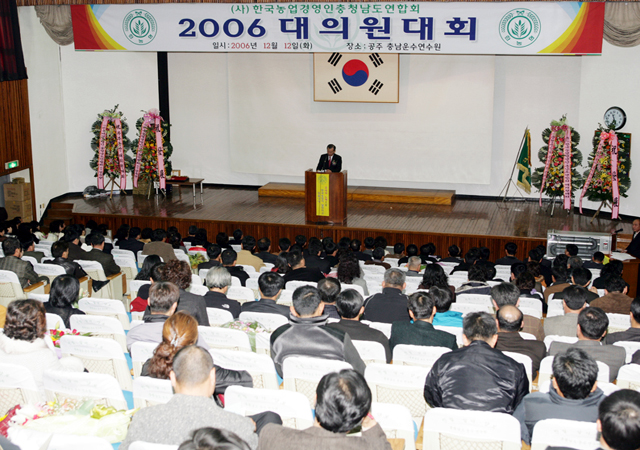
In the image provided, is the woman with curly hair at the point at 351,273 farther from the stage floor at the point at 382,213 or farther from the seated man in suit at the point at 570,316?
the stage floor at the point at 382,213

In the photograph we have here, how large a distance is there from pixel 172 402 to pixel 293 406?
66 centimetres

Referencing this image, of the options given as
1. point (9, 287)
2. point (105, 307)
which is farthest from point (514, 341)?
point (9, 287)

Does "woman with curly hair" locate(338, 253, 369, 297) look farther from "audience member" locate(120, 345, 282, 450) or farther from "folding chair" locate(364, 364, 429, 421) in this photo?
"audience member" locate(120, 345, 282, 450)

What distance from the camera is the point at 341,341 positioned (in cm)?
392

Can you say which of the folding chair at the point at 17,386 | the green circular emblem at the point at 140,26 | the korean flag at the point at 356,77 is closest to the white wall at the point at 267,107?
the korean flag at the point at 356,77

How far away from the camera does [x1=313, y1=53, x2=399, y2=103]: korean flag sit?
13039mm

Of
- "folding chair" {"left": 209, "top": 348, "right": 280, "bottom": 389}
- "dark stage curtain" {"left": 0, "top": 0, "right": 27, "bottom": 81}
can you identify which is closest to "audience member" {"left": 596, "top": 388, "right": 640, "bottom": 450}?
"folding chair" {"left": 209, "top": 348, "right": 280, "bottom": 389}

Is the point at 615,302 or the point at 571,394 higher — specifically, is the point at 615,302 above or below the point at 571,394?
below

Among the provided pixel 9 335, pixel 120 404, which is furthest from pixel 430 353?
pixel 9 335

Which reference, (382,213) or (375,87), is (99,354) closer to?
(382,213)

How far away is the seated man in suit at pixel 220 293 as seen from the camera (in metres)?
5.42

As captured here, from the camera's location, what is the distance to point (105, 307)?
5383 millimetres

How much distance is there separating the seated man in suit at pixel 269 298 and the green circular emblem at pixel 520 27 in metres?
6.11

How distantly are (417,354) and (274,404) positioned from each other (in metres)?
1.23
